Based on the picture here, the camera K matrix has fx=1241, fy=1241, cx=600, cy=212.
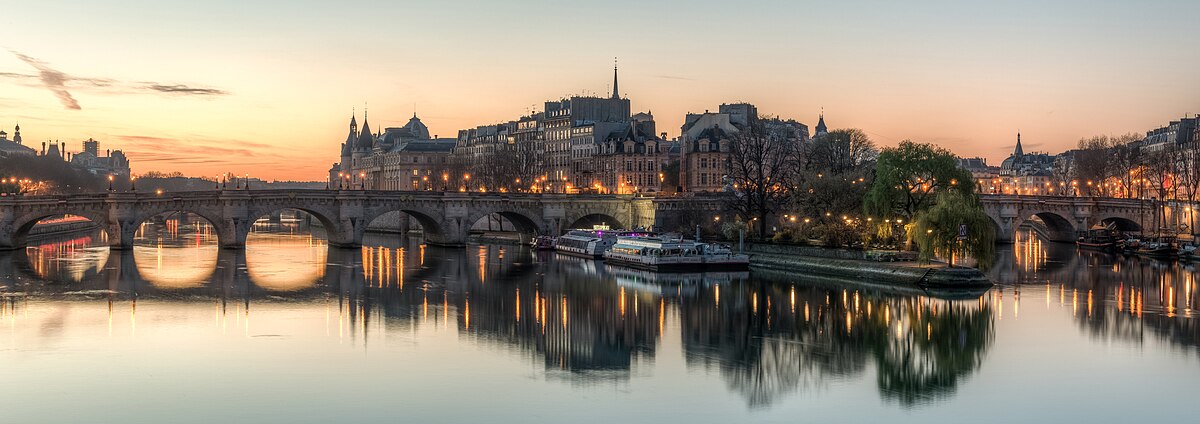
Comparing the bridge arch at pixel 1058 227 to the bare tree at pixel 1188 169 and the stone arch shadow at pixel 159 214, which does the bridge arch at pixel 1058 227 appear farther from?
the stone arch shadow at pixel 159 214

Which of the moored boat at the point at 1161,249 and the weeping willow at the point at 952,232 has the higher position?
the weeping willow at the point at 952,232

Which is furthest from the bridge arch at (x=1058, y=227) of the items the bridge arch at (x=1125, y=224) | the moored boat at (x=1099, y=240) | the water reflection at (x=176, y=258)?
the water reflection at (x=176, y=258)

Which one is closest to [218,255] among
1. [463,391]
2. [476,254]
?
[476,254]

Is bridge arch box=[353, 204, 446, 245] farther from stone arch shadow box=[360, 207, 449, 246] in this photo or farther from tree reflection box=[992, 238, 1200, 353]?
tree reflection box=[992, 238, 1200, 353]

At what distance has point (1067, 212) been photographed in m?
117

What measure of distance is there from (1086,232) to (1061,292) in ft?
162

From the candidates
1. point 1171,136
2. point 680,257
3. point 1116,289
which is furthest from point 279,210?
point 1171,136

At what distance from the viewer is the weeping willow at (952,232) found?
2746 inches

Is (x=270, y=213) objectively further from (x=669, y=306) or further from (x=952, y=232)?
(x=952, y=232)

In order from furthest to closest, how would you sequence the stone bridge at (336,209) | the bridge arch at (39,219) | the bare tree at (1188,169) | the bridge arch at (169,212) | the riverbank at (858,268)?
1. the bare tree at (1188,169)
2. the bridge arch at (169,212)
3. the stone bridge at (336,209)
4. the bridge arch at (39,219)
5. the riverbank at (858,268)

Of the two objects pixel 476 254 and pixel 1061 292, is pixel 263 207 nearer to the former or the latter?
pixel 476 254

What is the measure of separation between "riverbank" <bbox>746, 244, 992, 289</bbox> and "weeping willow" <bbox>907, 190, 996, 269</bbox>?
41.2 inches

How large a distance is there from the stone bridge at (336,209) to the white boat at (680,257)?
23113 mm

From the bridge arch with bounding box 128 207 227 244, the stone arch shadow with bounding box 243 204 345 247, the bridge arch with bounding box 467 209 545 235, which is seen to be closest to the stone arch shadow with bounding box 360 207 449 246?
the stone arch shadow with bounding box 243 204 345 247
